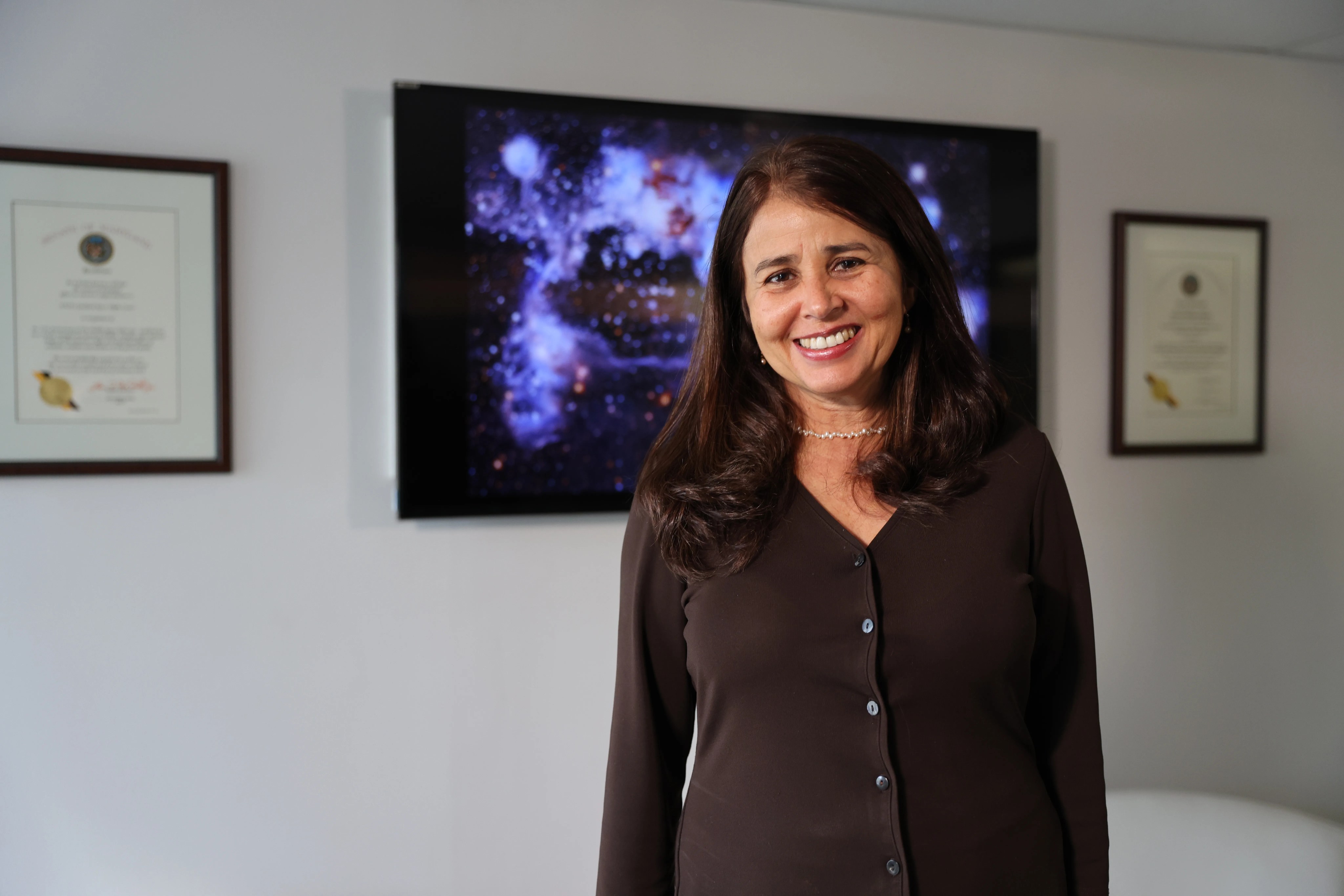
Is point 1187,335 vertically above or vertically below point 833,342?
above

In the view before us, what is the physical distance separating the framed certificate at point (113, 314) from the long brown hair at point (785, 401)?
4.04 ft

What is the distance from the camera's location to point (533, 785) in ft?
7.39

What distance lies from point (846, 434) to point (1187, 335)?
5.94 feet

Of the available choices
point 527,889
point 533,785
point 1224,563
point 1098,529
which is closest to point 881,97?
point 1098,529

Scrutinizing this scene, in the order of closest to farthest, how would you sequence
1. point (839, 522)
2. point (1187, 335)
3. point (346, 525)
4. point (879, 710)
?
point (879, 710), point (839, 522), point (346, 525), point (1187, 335)

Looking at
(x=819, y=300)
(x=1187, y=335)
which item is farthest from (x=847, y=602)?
(x=1187, y=335)

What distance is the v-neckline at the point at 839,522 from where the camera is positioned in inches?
46.1

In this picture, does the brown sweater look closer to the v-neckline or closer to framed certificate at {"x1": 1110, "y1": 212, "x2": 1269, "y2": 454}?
the v-neckline

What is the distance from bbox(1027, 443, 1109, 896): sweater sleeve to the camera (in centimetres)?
120

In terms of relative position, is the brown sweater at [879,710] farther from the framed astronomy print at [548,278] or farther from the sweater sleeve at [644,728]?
the framed astronomy print at [548,278]

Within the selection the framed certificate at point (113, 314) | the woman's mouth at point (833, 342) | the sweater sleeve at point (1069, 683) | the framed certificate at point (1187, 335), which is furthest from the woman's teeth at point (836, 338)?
the framed certificate at point (1187, 335)

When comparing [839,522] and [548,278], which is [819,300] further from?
[548,278]

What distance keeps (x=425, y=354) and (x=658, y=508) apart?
42.2 inches

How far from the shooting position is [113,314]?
6.51ft
